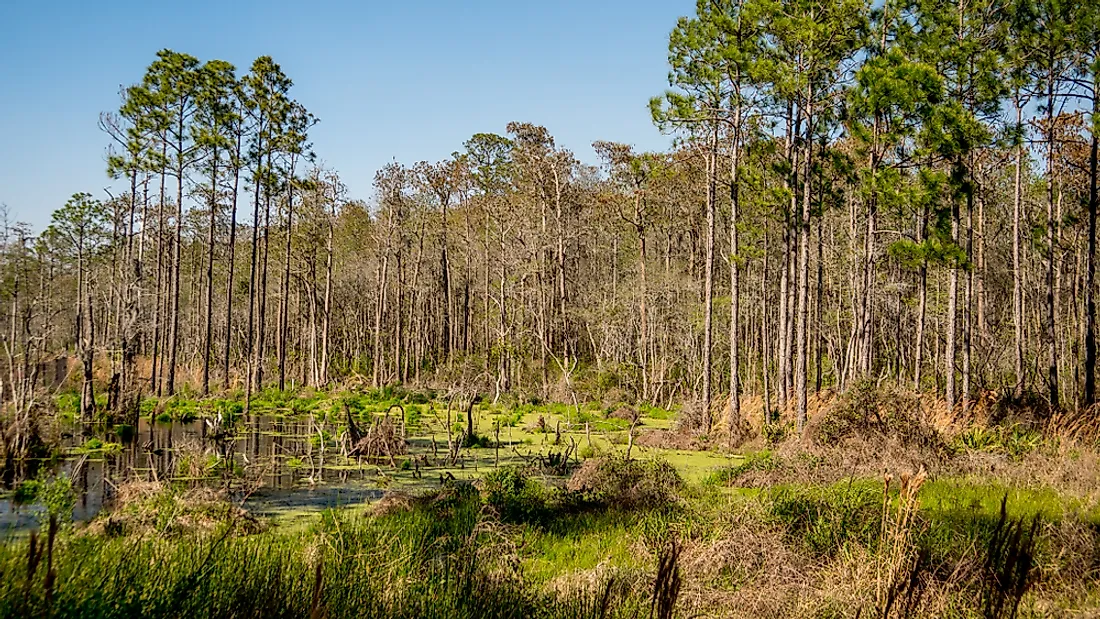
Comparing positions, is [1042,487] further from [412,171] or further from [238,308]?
[238,308]

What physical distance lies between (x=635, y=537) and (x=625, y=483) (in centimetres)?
216

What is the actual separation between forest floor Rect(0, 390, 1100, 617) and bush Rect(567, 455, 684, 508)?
0.03m

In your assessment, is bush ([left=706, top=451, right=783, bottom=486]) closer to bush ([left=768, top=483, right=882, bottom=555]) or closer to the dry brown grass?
bush ([left=768, top=483, right=882, bottom=555])

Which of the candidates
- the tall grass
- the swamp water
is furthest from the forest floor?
the swamp water

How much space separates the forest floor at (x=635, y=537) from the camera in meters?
4.03

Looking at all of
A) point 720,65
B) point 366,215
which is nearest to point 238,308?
point 366,215

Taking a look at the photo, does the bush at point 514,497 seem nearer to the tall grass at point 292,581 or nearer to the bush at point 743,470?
the tall grass at point 292,581

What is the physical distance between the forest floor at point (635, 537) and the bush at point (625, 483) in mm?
33

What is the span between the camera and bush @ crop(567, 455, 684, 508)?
961 centimetres

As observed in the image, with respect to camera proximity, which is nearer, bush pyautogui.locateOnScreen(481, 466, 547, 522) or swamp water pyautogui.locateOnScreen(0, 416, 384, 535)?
bush pyautogui.locateOnScreen(481, 466, 547, 522)

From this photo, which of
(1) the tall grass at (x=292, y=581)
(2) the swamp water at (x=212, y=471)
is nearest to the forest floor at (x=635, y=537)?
(1) the tall grass at (x=292, y=581)

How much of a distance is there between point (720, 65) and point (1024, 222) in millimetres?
20340

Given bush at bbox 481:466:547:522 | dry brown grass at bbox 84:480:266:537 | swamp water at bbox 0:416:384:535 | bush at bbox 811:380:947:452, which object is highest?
bush at bbox 811:380:947:452

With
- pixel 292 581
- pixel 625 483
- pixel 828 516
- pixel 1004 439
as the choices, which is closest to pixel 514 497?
pixel 625 483
